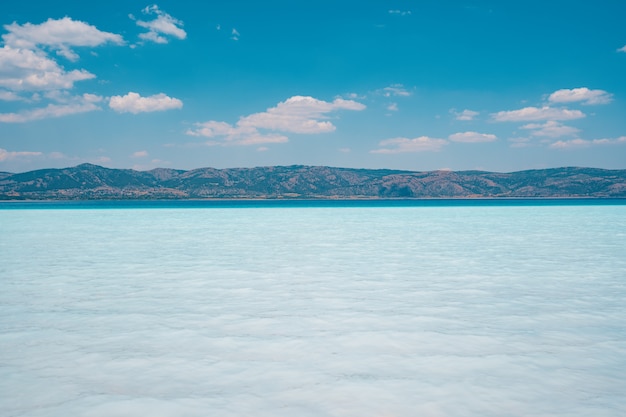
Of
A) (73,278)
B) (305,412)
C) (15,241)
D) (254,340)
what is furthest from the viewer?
(15,241)

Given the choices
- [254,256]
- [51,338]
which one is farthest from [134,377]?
[254,256]

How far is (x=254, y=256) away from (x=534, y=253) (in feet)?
39.9

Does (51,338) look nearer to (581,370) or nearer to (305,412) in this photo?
(305,412)

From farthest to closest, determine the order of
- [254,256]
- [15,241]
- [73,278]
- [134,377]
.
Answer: [15,241] < [254,256] < [73,278] < [134,377]

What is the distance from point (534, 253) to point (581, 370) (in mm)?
15045

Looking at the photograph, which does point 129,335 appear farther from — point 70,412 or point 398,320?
point 398,320

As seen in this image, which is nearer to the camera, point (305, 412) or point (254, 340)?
point (305, 412)

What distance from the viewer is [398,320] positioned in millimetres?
9586

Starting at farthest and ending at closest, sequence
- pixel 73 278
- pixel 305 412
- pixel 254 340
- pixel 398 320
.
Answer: pixel 73 278 → pixel 398 320 → pixel 254 340 → pixel 305 412

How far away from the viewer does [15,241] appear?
28.3 m

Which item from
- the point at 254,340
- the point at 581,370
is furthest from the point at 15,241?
the point at 581,370

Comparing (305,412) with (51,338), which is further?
(51,338)

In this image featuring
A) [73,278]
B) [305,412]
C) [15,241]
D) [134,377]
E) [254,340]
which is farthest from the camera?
[15,241]

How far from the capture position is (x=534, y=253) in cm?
2062
